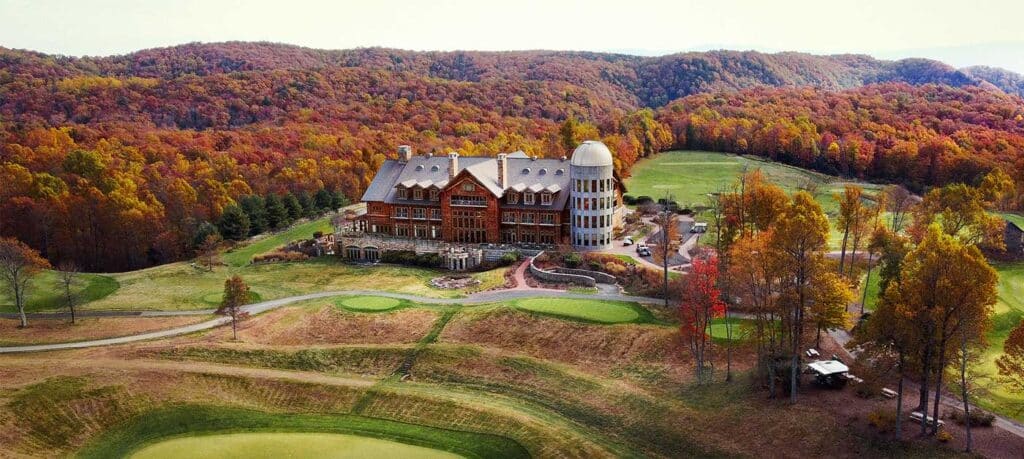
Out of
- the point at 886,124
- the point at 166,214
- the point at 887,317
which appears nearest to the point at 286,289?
the point at 166,214

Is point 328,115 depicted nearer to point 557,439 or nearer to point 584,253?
point 584,253

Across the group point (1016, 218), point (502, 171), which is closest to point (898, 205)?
point (1016, 218)

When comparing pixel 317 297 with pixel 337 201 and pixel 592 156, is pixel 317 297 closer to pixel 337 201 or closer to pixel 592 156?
pixel 592 156

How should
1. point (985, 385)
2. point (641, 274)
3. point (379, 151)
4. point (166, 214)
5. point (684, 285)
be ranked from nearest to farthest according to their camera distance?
point (985, 385), point (684, 285), point (641, 274), point (166, 214), point (379, 151)

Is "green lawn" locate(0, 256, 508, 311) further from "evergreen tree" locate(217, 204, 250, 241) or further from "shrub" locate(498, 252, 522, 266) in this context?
"evergreen tree" locate(217, 204, 250, 241)

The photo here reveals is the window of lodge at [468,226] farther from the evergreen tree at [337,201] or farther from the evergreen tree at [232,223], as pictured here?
the evergreen tree at [337,201]

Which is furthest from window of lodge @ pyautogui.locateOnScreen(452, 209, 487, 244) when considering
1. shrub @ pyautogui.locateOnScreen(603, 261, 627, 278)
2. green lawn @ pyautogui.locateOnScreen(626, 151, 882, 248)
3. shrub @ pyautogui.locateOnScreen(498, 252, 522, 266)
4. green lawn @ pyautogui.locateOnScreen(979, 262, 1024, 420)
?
green lawn @ pyautogui.locateOnScreen(979, 262, 1024, 420)

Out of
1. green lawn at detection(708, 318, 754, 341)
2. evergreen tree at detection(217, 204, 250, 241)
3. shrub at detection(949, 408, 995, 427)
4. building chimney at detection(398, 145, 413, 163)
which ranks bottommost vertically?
green lawn at detection(708, 318, 754, 341)
